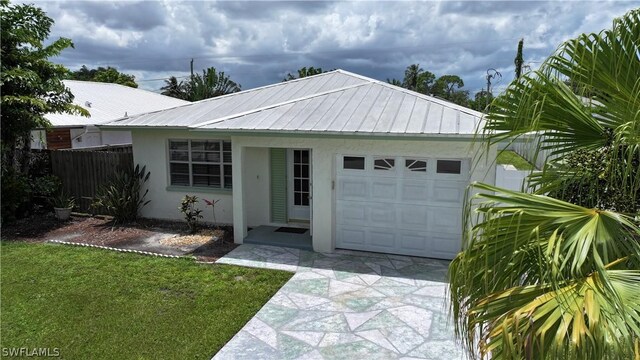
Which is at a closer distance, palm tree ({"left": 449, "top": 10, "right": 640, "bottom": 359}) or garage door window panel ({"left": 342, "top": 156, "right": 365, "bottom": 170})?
palm tree ({"left": 449, "top": 10, "right": 640, "bottom": 359})

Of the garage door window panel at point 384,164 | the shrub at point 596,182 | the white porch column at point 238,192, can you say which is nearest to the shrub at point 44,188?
the white porch column at point 238,192

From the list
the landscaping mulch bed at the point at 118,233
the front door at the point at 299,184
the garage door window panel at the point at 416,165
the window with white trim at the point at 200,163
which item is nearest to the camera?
the garage door window panel at the point at 416,165

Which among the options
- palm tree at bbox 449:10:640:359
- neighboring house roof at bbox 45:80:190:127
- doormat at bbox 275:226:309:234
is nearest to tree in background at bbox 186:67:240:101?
neighboring house roof at bbox 45:80:190:127

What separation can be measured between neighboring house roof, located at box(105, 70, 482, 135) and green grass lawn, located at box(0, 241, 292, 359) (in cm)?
327

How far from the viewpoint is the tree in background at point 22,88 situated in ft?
37.0

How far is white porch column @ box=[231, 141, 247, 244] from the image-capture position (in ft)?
32.7

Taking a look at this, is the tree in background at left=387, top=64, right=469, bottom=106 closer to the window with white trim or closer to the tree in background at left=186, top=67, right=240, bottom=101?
the tree in background at left=186, top=67, right=240, bottom=101

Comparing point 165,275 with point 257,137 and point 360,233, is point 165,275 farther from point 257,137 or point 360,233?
point 360,233

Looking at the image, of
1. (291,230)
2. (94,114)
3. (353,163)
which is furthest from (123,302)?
(94,114)

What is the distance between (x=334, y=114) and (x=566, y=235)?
24.4ft

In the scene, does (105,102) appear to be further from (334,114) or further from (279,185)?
(334,114)

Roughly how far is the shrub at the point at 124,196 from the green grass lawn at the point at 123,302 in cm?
240

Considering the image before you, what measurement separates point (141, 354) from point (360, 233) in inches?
215

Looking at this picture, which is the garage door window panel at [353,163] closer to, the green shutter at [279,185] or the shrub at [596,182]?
the green shutter at [279,185]
